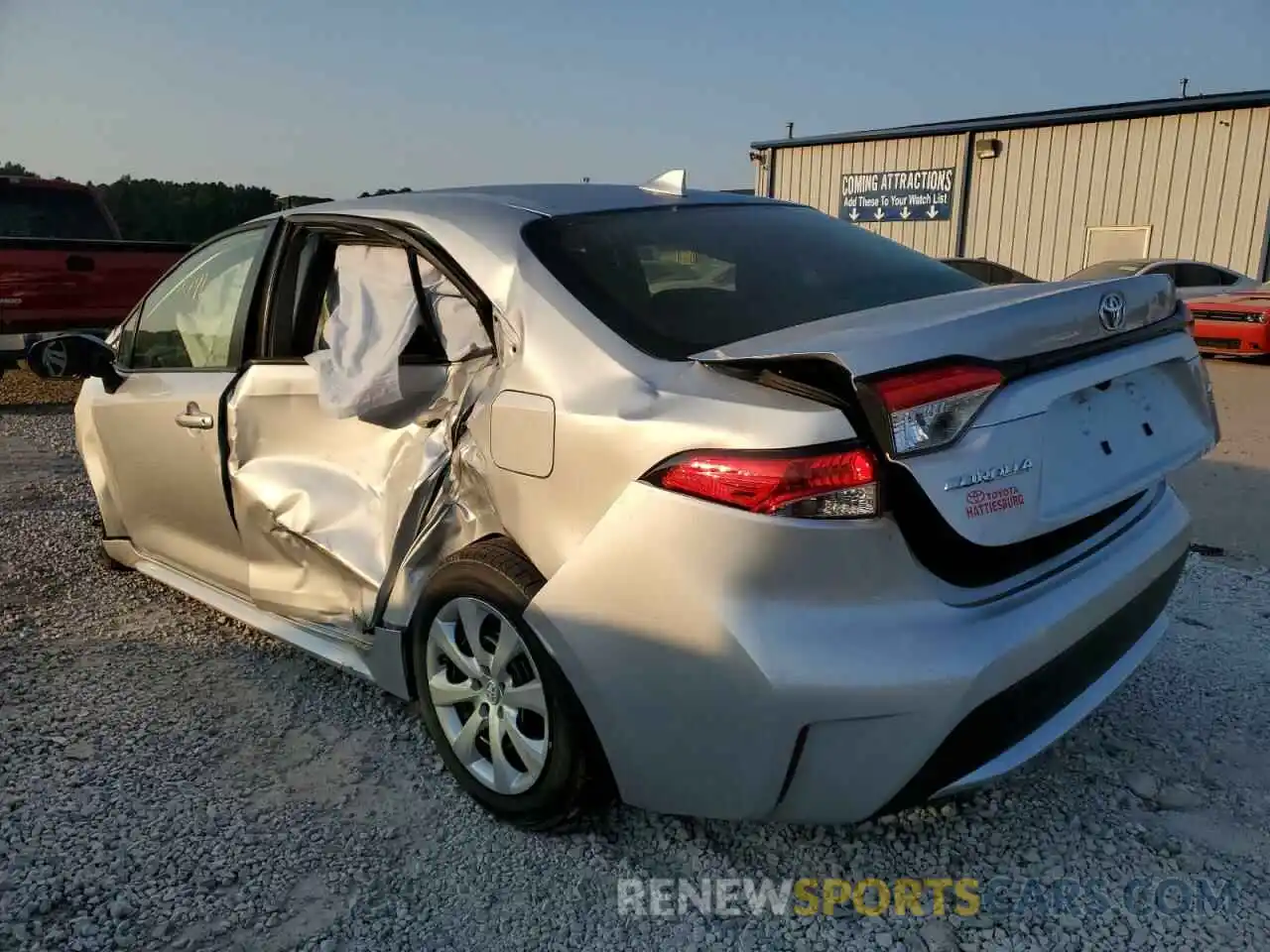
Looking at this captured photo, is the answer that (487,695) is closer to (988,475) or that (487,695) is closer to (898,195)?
(988,475)

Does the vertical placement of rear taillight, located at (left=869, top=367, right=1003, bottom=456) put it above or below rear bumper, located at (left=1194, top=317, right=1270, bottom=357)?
above

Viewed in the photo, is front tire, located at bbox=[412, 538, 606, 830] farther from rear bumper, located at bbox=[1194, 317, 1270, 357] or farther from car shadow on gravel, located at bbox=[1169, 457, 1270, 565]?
rear bumper, located at bbox=[1194, 317, 1270, 357]

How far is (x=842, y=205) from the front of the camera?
2158cm

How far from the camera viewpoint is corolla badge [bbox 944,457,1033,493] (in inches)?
74.1

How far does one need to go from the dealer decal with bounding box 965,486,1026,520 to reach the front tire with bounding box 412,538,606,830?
3.07 ft

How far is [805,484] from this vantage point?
73.8 inches

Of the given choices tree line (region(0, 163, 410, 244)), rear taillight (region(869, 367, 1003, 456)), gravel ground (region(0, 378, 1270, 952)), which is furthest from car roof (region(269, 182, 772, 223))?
tree line (region(0, 163, 410, 244))

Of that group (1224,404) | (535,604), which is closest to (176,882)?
(535,604)

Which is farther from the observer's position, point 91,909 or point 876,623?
point 91,909

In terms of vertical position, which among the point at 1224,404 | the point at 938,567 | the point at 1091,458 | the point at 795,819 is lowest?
the point at 1224,404

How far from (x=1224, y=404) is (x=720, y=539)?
871 cm

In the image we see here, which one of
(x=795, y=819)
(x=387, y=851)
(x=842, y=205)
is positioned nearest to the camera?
(x=795, y=819)

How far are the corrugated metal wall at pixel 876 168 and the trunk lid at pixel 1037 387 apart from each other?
678 inches

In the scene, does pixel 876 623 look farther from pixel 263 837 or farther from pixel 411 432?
pixel 263 837
